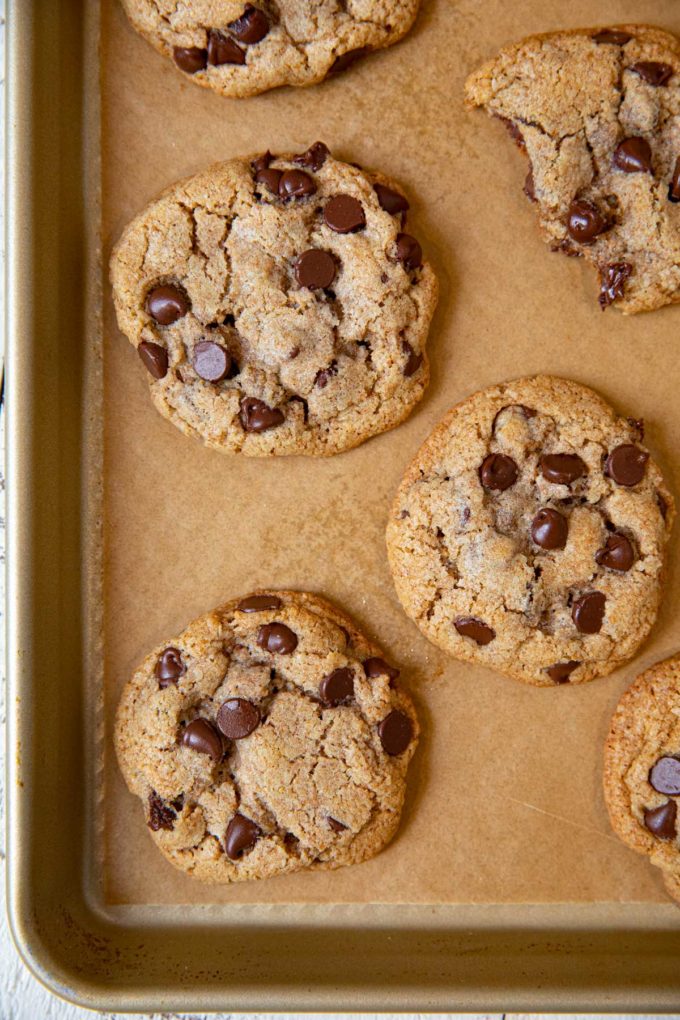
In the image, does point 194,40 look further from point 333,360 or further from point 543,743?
point 543,743

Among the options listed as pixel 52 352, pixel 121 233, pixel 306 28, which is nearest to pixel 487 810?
pixel 52 352

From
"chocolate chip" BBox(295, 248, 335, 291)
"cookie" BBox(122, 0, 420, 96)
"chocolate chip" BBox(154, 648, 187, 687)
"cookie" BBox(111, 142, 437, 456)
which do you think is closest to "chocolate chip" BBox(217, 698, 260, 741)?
"chocolate chip" BBox(154, 648, 187, 687)

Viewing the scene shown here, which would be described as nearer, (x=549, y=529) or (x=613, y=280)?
(x=549, y=529)

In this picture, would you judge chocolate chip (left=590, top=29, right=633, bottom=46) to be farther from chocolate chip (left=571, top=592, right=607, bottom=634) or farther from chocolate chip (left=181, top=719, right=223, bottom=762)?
chocolate chip (left=181, top=719, right=223, bottom=762)

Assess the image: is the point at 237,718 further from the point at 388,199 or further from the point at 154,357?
the point at 388,199

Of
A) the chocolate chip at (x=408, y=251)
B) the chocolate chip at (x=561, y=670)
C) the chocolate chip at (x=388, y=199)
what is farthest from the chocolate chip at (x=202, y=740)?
the chocolate chip at (x=388, y=199)

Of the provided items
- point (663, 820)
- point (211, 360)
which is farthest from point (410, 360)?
point (663, 820)

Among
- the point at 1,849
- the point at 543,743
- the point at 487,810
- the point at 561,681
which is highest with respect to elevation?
the point at 561,681
